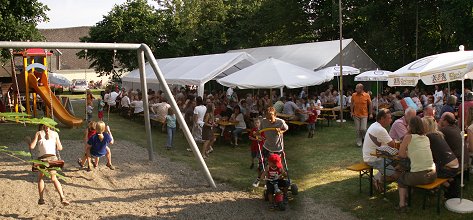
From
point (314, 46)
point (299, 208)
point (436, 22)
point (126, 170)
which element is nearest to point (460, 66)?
point (299, 208)

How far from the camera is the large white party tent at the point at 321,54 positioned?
22.3m

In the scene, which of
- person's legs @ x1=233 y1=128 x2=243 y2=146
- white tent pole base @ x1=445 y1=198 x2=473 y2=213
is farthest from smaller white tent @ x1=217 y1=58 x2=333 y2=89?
white tent pole base @ x1=445 y1=198 x2=473 y2=213

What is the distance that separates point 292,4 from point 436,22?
10.4 metres

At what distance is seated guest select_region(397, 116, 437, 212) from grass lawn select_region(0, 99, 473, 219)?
20.6 inches

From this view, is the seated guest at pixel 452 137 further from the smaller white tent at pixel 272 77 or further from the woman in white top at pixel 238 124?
the woman in white top at pixel 238 124

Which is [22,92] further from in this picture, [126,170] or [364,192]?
[364,192]

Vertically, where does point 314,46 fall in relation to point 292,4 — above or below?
below

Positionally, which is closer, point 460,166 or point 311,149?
point 460,166

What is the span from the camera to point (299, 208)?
775cm

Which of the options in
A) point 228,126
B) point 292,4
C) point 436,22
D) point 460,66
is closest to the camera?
point 460,66

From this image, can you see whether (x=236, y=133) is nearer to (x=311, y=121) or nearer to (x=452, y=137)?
(x=311, y=121)

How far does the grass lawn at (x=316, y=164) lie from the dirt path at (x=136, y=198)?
0.45m

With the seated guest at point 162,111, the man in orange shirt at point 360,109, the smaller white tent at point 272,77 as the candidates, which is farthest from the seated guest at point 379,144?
the seated guest at point 162,111

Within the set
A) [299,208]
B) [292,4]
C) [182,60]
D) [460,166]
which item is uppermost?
[292,4]
